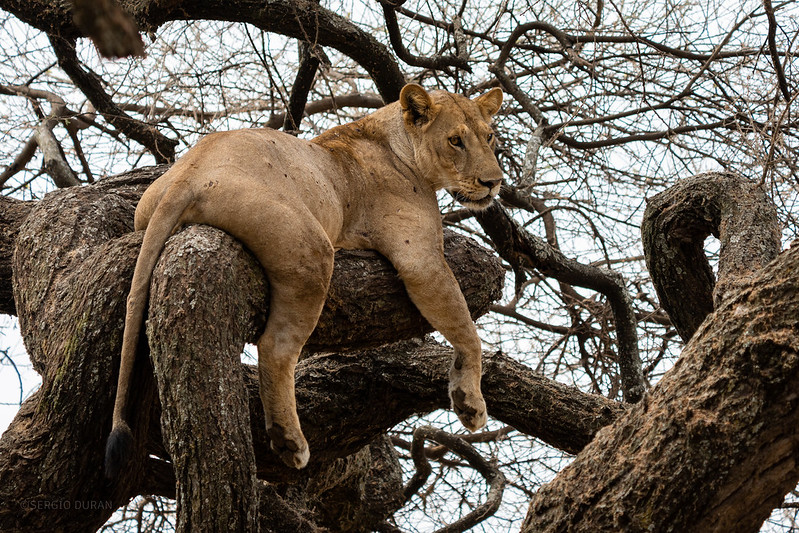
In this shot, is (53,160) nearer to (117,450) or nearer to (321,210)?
(321,210)

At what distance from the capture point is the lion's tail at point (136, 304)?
2.97 m

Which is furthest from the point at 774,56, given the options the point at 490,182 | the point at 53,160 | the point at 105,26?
the point at 53,160

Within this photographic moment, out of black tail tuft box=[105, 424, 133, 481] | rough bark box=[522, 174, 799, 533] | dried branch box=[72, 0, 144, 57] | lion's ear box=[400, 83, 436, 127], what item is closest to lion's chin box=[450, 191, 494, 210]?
lion's ear box=[400, 83, 436, 127]

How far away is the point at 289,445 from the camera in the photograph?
3.58 metres

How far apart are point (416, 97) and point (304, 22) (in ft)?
3.29

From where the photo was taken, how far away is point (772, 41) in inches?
149

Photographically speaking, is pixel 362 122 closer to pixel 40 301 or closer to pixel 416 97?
pixel 416 97

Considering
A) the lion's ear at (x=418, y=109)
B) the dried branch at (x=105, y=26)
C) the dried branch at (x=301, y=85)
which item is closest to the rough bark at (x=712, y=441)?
the dried branch at (x=105, y=26)

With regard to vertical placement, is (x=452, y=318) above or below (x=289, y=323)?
above

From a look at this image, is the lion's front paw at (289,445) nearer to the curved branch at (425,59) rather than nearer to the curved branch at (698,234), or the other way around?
the curved branch at (698,234)

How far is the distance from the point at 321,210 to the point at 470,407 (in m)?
1.26

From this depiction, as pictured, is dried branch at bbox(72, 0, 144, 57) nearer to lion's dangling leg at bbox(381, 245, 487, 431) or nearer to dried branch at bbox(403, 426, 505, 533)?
lion's dangling leg at bbox(381, 245, 487, 431)

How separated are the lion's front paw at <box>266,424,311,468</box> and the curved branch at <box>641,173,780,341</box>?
1825 millimetres

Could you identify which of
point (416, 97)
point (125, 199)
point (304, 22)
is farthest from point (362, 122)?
point (125, 199)
